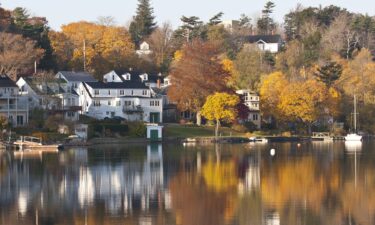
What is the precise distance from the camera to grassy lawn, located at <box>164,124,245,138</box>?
83250 millimetres

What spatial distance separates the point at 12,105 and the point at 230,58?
42104mm

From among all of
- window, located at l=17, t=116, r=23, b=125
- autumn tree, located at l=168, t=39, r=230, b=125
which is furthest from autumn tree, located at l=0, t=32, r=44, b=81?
autumn tree, located at l=168, t=39, r=230, b=125

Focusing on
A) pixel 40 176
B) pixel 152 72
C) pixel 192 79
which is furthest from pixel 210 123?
pixel 40 176

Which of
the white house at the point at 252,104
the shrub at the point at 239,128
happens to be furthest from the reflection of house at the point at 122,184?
the white house at the point at 252,104

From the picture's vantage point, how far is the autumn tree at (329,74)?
315 ft

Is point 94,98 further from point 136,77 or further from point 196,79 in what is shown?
point 136,77

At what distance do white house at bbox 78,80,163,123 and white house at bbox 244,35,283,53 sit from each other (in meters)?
42.2

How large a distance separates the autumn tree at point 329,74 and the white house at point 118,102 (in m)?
19.2

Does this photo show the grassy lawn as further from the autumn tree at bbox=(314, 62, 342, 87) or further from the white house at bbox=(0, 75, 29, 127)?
the autumn tree at bbox=(314, 62, 342, 87)

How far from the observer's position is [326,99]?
9044 centimetres

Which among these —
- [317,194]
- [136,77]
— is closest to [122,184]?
[317,194]

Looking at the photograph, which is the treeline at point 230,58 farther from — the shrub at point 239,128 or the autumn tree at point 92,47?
the shrub at point 239,128

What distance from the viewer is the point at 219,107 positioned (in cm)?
8494

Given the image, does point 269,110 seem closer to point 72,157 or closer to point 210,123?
point 210,123
